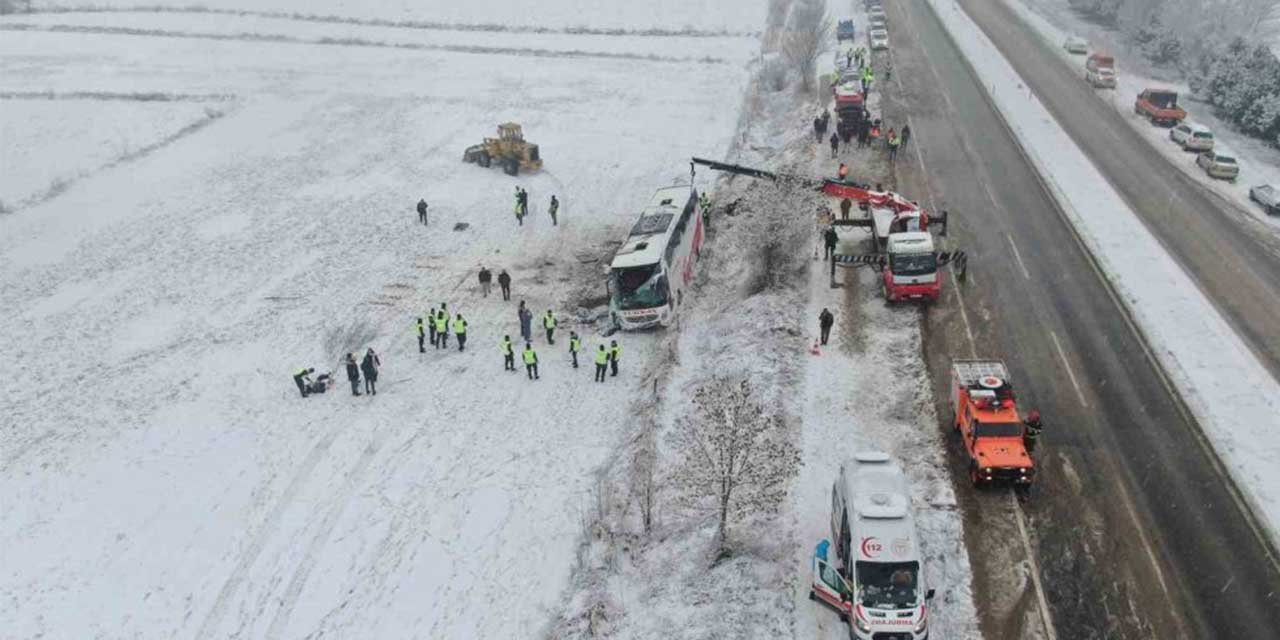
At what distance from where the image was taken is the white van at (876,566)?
17438mm

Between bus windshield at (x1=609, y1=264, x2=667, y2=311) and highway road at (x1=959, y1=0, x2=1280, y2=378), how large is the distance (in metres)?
18.7

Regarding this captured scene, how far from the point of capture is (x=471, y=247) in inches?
1634

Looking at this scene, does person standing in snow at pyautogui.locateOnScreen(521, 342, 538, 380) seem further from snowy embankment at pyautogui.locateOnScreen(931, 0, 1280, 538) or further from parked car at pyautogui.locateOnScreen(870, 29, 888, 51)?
parked car at pyautogui.locateOnScreen(870, 29, 888, 51)

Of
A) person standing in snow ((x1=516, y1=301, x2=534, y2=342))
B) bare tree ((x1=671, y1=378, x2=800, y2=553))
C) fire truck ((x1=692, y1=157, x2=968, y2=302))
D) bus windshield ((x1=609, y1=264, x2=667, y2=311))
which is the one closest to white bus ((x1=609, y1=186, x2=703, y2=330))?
bus windshield ((x1=609, y1=264, x2=667, y2=311))

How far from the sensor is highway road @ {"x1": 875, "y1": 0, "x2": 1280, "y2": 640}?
62.0 feet

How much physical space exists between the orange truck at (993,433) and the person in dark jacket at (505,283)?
17.9 meters

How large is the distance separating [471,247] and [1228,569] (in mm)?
30776

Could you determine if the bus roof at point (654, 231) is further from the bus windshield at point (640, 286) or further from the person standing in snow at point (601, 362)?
Answer: the person standing in snow at point (601, 362)

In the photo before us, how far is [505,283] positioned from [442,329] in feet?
13.3

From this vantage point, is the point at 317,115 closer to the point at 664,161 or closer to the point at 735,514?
the point at 664,161

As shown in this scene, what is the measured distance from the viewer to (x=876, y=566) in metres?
17.8

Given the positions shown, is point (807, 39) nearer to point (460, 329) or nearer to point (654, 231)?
point (654, 231)

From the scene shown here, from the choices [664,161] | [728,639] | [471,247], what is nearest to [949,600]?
[728,639]

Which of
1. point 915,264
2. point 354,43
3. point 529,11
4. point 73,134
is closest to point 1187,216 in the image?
point 915,264
